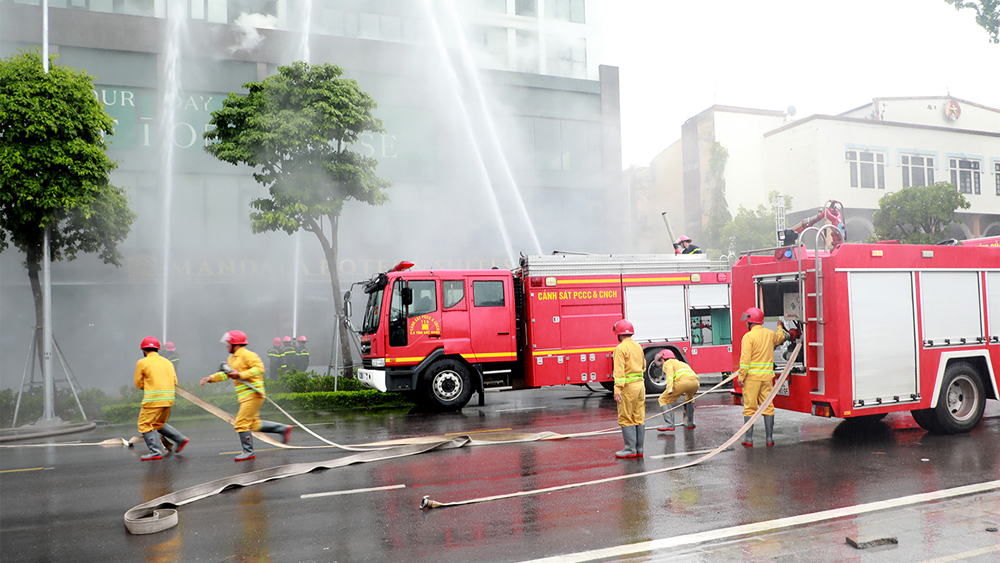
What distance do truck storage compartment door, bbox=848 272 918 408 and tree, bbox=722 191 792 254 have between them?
23754 mm

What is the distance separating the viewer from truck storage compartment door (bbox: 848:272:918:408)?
25.5ft

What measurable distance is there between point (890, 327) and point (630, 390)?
3.38 metres

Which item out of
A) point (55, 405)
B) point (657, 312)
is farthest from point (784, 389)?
point (55, 405)

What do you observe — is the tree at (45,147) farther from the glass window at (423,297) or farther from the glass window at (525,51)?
the glass window at (525,51)

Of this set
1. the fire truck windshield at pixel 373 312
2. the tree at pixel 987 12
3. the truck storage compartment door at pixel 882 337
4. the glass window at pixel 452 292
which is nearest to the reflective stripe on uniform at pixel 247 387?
the fire truck windshield at pixel 373 312

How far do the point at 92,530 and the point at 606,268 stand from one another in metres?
9.78

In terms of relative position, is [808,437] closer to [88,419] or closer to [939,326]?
[939,326]

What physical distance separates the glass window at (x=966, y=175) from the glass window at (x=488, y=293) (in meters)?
34.8

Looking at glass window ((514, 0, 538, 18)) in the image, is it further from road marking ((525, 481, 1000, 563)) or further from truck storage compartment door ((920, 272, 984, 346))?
road marking ((525, 481, 1000, 563))

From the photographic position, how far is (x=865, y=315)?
7859mm

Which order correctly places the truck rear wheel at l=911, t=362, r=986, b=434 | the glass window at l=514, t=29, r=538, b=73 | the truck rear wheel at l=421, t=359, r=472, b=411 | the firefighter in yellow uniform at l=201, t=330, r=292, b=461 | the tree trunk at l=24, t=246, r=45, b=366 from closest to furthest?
the firefighter in yellow uniform at l=201, t=330, r=292, b=461, the truck rear wheel at l=911, t=362, r=986, b=434, the truck rear wheel at l=421, t=359, r=472, b=411, the tree trunk at l=24, t=246, r=45, b=366, the glass window at l=514, t=29, r=538, b=73

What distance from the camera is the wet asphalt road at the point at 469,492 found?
4.86 meters

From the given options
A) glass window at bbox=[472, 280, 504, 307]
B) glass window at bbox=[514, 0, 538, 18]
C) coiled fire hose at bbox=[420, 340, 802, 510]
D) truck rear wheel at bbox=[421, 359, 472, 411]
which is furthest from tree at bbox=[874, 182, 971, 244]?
coiled fire hose at bbox=[420, 340, 802, 510]

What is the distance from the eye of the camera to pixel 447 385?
12.3 m
